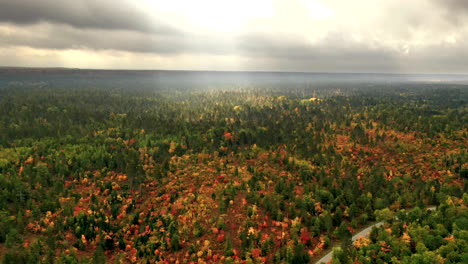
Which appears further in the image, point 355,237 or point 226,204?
point 226,204

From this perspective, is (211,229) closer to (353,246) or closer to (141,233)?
(141,233)

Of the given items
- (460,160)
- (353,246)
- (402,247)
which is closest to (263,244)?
(353,246)

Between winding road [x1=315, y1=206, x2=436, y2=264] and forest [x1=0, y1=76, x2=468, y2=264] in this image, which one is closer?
winding road [x1=315, y1=206, x2=436, y2=264]

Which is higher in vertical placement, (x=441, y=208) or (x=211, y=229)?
(x=441, y=208)

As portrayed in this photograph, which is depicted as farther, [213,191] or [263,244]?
[213,191]

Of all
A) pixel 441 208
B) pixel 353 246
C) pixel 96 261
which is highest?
pixel 441 208

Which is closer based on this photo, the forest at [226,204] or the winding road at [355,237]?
the winding road at [355,237]

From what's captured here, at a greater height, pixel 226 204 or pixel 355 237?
pixel 226 204

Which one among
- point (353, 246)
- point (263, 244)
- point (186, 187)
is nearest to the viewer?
point (353, 246)

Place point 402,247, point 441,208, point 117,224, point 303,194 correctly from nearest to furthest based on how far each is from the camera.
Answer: point 402,247
point 441,208
point 117,224
point 303,194
